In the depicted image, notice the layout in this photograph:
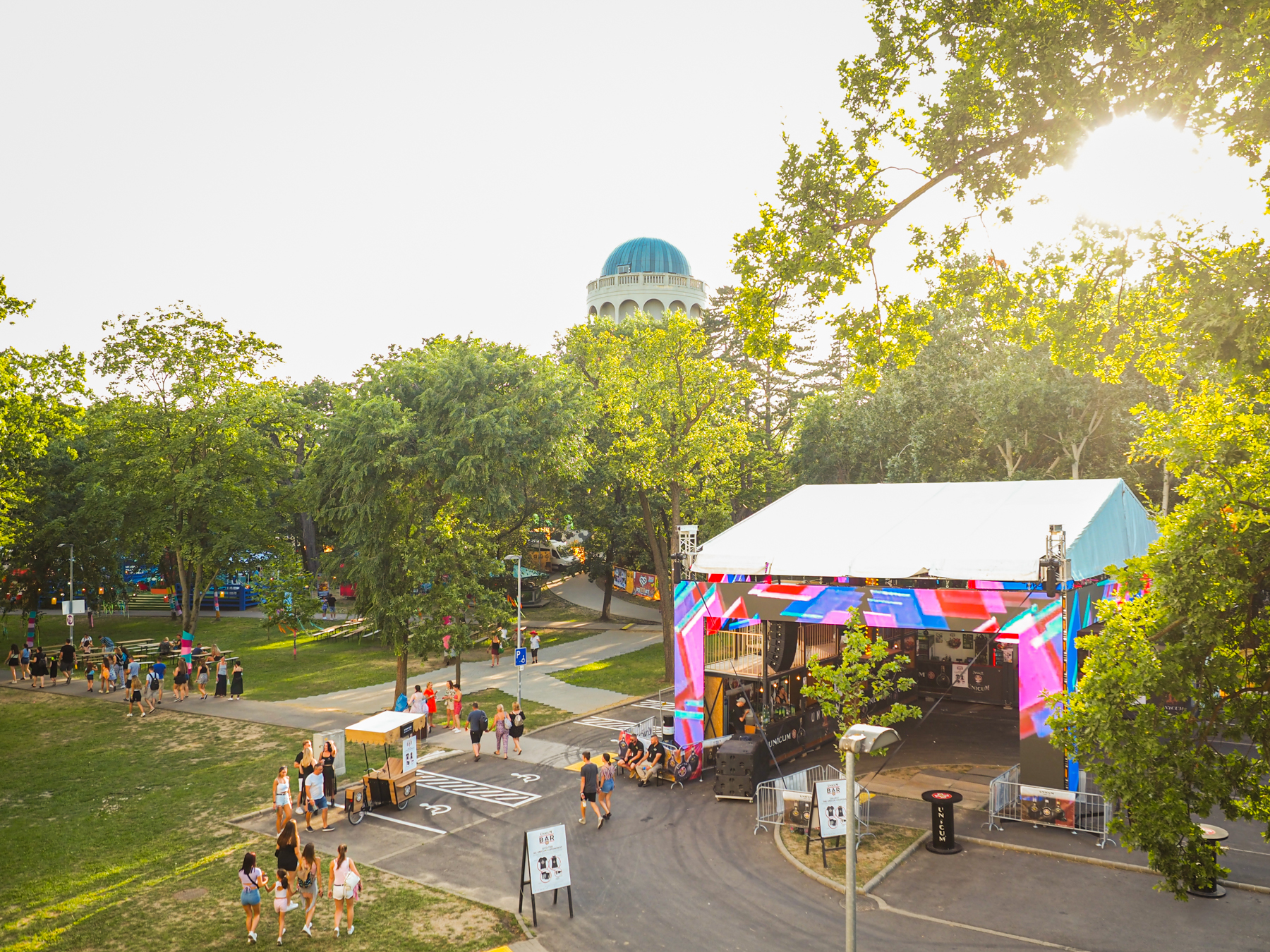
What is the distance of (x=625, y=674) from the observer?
33844mm

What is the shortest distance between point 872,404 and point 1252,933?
108 feet

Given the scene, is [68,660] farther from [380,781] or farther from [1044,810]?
[1044,810]

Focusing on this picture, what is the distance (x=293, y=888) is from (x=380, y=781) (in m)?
4.87

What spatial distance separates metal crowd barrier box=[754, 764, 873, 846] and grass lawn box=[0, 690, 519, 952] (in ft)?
20.8

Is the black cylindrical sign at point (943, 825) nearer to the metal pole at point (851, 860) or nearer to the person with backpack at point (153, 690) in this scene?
the metal pole at point (851, 860)

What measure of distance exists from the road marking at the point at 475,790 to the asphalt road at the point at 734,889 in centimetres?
10

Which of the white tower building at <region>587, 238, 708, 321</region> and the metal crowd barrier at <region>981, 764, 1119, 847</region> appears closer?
Answer: the metal crowd barrier at <region>981, 764, 1119, 847</region>

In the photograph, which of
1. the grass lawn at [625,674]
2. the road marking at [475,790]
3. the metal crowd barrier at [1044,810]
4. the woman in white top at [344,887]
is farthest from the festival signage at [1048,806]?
Result: the grass lawn at [625,674]

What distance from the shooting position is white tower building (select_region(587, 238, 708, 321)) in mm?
64000

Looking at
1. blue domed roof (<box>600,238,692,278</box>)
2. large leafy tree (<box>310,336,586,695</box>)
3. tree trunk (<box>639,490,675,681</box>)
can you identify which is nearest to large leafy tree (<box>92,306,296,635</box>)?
large leafy tree (<box>310,336,586,695</box>)

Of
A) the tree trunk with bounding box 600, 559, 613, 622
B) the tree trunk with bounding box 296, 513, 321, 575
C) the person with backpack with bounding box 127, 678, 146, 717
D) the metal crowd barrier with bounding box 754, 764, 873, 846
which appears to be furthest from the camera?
the tree trunk with bounding box 296, 513, 321, 575

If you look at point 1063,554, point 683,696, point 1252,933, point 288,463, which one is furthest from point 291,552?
point 1252,933

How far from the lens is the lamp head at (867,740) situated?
910 centimetres

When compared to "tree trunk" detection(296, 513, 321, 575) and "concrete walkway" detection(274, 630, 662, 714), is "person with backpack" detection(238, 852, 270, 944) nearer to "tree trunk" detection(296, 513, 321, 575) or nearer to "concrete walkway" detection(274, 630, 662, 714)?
"concrete walkway" detection(274, 630, 662, 714)
